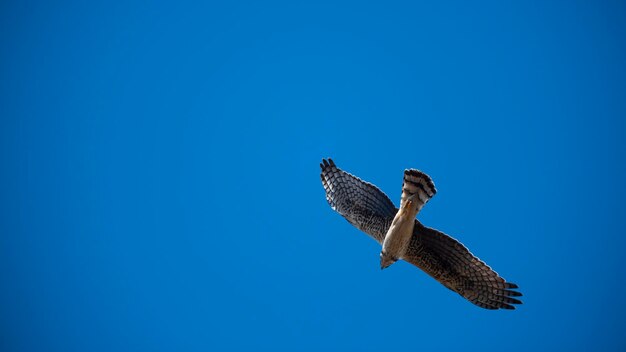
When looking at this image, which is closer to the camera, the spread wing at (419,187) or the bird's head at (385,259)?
the spread wing at (419,187)

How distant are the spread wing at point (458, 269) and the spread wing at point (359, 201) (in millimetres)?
775

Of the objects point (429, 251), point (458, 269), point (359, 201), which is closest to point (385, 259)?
point (429, 251)

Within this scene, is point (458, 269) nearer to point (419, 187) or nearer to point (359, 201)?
point (419, 187)

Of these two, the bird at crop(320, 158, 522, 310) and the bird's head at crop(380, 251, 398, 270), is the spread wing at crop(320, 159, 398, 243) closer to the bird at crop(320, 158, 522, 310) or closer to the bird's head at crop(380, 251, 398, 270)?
the bird at crop(320, 158, 522, 310)

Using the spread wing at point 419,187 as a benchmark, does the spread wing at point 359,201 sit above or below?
above

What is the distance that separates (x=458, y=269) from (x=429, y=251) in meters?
0.59

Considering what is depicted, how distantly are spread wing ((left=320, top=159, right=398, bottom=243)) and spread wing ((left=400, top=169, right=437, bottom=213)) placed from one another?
1200 mm

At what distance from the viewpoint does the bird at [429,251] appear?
1058cm

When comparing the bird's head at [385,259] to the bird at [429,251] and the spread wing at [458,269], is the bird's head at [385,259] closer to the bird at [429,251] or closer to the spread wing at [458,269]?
the bird at [429,251]

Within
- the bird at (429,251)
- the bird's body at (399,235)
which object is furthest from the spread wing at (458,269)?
the bird's body at (399,235)

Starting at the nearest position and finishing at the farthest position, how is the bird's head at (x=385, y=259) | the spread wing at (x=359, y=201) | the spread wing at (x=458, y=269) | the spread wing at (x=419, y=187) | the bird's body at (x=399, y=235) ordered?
the spread wing at (x=419, y=187) < the bird's body at (x=399, y=235) < the spread wing at (x=458, y=269) < the bird's head at (x=385, y=259) < the spread wing at (x=359, y=201)

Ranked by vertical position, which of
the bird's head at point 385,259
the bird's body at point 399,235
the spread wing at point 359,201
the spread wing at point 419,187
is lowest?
the bird's head at point 385,259

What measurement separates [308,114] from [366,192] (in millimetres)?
184097

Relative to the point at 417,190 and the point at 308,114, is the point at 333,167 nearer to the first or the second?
the point at 417,190
